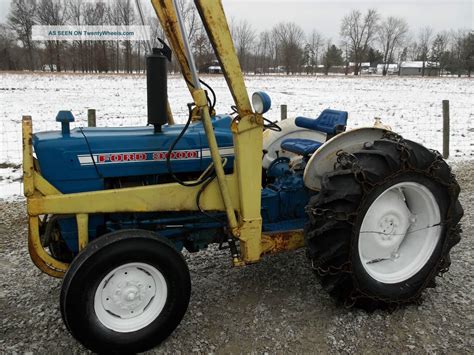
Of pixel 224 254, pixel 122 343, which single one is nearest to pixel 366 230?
pixel 224 254

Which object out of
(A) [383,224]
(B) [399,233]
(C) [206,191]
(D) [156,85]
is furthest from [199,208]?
(B) [399,233]

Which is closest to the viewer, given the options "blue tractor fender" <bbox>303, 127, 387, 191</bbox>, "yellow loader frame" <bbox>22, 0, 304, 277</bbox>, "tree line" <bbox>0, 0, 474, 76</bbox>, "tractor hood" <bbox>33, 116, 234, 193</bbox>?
"yellow loader frame" <bbox>22, 0, 304, 277</bbox>

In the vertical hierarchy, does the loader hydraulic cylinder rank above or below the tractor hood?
above

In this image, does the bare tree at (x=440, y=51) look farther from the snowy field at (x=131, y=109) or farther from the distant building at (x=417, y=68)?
the snowy field at (x=131, y=109)

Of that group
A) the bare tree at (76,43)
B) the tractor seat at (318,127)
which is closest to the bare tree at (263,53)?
the bare tree at (76,43)

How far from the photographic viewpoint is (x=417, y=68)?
72.2 m

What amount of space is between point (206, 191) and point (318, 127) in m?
1.25

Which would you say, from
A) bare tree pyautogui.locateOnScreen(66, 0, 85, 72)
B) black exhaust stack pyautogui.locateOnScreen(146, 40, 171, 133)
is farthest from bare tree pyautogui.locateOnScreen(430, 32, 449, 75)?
black exhaust stack pyautogui.locateOnScreen(146, 40, 171, 133)

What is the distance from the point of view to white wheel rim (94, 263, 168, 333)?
2.65 meters

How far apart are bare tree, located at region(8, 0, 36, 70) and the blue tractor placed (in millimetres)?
48771

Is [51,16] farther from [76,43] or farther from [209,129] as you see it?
[209,129]

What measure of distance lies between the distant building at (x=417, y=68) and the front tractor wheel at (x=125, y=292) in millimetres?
65951

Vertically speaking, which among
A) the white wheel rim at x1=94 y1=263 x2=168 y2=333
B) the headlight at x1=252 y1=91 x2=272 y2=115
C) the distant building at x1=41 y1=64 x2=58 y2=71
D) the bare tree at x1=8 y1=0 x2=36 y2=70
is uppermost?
the bare tree at x1=8 y1=0 x2=36 y2=70

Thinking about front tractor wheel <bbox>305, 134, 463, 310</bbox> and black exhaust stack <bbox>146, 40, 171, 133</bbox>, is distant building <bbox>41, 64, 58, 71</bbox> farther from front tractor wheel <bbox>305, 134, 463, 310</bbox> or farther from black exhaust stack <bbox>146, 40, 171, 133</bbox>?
front tractor wheel <bbox>305, 134, 463, 310</bbox>
